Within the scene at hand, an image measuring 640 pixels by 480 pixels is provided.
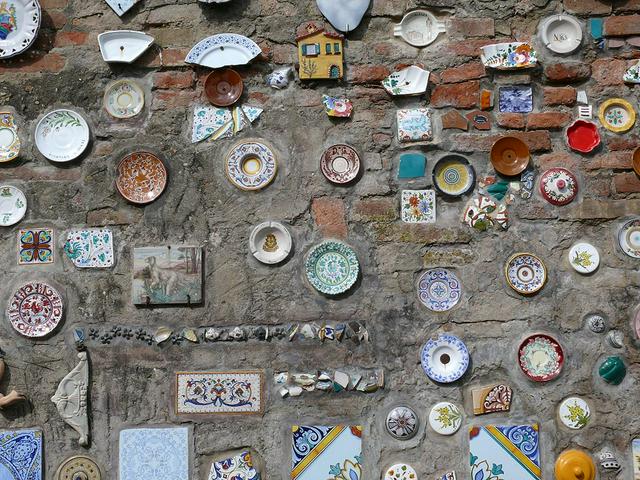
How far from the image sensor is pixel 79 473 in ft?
9.23

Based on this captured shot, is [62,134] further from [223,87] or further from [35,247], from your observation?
[223,87]

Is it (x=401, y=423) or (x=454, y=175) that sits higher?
(x=454, y=175)

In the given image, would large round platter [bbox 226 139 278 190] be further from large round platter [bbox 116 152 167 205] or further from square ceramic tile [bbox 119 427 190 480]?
square ceramic tile [bbox 119 427 190 480]

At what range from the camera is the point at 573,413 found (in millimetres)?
2850

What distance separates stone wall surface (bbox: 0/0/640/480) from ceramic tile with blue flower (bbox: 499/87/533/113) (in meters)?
0.04

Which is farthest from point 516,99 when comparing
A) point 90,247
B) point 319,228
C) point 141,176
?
point 90,247

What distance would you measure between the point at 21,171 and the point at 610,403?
2.55 meters

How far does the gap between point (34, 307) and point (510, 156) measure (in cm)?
201

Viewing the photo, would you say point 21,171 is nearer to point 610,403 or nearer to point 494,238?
point 494,238

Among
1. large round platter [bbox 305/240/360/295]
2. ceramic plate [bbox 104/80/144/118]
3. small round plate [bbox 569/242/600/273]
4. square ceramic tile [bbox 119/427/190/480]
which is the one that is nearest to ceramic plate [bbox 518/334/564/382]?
small round plate [bbox 569/242/600/273]

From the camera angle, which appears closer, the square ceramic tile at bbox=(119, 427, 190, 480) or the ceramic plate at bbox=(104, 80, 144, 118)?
the square ceramic tile at bbox=(119, 427, 190, 480)

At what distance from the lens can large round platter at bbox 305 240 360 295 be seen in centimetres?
287

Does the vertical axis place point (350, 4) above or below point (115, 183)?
above

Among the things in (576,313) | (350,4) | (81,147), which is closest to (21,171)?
(81,147)
